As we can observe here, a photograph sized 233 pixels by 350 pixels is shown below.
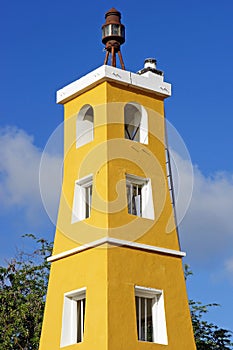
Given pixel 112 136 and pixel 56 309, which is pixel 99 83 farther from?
pixel 56 309

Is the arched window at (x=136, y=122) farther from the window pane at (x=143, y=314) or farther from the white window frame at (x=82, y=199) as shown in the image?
the window pane at (x=143, y=314)

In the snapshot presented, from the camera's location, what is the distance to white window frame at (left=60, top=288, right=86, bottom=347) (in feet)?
48.3

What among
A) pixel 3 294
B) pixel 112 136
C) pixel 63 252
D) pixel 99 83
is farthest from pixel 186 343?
pixel 3 294

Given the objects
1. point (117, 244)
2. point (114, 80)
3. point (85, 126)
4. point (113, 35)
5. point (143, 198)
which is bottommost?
point (117, 244)

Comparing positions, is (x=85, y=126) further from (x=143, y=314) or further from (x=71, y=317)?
(x=143, y=314)

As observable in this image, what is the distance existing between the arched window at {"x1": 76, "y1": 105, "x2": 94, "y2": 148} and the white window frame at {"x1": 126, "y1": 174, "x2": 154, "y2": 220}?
1346mm

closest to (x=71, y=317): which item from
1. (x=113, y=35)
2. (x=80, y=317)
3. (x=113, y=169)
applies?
(x=80, y=317)

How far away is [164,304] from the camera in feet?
48.3

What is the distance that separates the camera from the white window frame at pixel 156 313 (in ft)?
47.7

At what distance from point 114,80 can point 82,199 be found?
2491 millimetres

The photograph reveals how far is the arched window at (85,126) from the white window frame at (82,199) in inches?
35.7

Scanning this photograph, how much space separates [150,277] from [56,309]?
1.97 m

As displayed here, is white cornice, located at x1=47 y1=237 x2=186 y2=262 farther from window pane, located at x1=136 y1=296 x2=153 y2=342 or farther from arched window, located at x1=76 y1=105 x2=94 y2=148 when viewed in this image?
arched window, located at x1=76 y1=105 x2=94 y2=148

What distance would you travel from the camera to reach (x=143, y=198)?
15.6 metres
